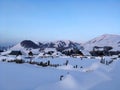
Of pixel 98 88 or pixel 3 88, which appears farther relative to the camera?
pixel 3 88

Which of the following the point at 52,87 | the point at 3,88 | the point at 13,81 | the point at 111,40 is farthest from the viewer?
the point at 111,40

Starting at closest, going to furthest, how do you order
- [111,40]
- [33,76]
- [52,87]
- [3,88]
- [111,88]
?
[111,88] → [52,87] → [3,88] → [33,76] → [111,40]

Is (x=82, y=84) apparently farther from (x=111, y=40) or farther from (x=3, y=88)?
(x=111, y=40)

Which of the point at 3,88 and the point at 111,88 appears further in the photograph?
the point at 3,88

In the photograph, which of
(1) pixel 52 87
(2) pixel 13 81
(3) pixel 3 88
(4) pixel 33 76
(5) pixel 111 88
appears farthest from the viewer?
(4) pixel 33 76

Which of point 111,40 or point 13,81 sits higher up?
point 111,40

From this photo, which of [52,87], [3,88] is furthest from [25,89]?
[52,87]

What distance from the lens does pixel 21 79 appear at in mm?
7973

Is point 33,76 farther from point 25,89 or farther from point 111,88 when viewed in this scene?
point 111,88

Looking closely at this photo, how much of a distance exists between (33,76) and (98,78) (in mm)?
2915

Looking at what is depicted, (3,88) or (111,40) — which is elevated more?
(111,40)

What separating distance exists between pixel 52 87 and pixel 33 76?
2802mm

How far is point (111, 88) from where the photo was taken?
220 inches

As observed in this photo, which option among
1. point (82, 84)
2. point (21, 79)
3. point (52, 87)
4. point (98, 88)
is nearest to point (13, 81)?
point (21, 79)
